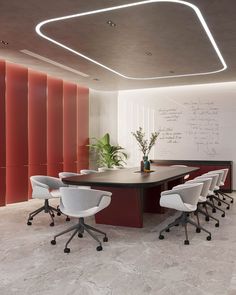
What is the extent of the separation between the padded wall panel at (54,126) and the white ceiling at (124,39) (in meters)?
0.52

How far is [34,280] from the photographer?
3.21 metres

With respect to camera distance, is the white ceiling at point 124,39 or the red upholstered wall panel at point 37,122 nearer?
the white ceiling at point 124,39

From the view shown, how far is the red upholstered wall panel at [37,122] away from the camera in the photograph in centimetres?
779

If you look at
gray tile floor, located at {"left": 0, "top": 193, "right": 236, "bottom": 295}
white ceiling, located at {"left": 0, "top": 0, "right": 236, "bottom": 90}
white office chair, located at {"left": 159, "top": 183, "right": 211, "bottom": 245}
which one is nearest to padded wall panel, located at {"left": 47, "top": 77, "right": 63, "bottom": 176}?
white ceiling, located at {"left": 0, "top": 0, "right": 236, "bottom": 90}

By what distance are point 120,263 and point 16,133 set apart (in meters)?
4.56

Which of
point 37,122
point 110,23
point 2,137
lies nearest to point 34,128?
point 37,122

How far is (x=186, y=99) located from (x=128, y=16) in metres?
5.60

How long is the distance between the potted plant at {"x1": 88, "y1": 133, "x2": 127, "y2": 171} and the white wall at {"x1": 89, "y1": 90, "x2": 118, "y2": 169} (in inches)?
12.2

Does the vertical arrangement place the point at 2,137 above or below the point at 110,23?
below

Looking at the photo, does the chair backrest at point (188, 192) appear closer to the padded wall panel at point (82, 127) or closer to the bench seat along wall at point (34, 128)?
the bench seat along wall at point (34, 128)

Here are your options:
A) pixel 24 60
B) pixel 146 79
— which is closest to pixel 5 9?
pixel 24 60

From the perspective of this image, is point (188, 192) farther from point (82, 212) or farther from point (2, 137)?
point (2, 137)

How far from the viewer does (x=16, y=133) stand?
7.33m

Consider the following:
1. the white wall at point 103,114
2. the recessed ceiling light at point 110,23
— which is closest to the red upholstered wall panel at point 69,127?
the white wall at point 103,114
